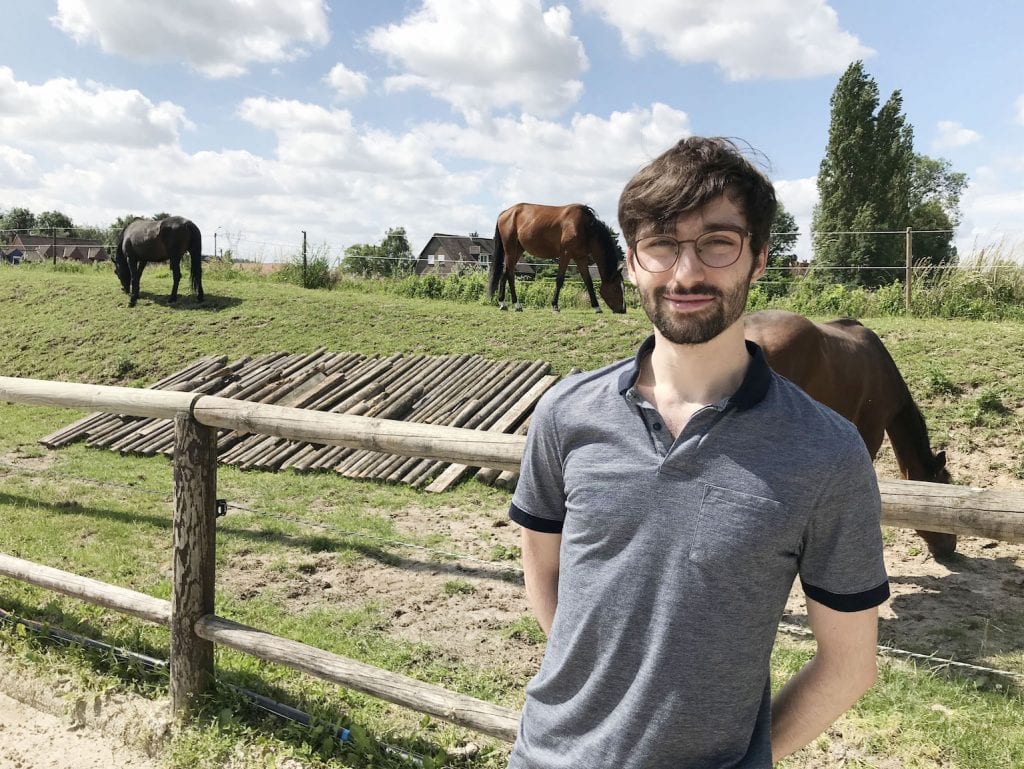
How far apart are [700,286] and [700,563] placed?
0.47 metres

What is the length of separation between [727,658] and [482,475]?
18.1 ft

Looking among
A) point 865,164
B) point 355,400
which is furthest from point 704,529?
point 865,164

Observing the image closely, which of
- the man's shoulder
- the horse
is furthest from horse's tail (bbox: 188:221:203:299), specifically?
the man's shoulder

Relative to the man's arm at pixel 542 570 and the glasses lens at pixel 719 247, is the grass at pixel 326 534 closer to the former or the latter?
→ the man's arm at pixel 542 570

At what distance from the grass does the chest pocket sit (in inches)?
78.1

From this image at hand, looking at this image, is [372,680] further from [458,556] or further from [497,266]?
[497,266]

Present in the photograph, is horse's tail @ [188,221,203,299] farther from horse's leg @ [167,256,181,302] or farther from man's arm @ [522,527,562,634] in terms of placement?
man's arm @ [522,527,562,634]

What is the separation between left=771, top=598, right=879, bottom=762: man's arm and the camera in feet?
4.01

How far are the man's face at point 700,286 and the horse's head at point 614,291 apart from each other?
10.9 metres

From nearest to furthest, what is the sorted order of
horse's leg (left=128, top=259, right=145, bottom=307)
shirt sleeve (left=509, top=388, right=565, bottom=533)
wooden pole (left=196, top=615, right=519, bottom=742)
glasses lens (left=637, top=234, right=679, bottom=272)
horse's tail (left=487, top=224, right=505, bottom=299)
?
glasses lens (left=637, top=234, right=679, bottom=272), shirt sleeve (left=509, top=388, right=565, bottom=533), wooden pole (left=196, top=615, right=519, bottom=742), horse's tail (left=487, top=224, right=505, bottom=299), horse's leg (left=128, top=259, right=145, bottom=307)

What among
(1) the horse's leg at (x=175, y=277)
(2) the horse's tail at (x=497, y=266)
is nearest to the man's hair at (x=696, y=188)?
(2) the horse's tail at (x=497, y=266)

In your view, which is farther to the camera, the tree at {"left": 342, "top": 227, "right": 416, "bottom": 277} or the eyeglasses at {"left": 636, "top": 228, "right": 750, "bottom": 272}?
the tree at {"left": 342, "top": 227, "right": 416, "bottom": 277}

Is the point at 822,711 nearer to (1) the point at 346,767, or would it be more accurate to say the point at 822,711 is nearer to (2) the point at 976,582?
(1) the point at 346,767

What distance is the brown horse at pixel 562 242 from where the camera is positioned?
12.1m
